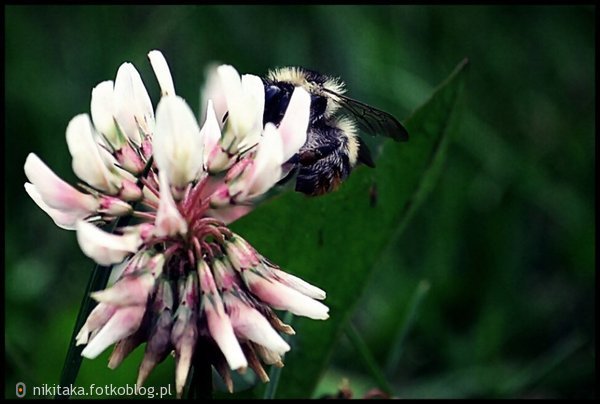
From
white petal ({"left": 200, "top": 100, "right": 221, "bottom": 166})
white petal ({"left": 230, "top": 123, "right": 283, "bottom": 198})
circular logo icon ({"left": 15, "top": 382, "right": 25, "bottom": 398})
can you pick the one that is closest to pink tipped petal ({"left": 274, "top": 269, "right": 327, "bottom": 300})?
white petal ({"left": 230, "top": 123, "right": 283, "bottom": 198})

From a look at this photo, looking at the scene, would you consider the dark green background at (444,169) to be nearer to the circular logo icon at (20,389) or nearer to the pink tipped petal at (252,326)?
the circular logo icon at (20,389)

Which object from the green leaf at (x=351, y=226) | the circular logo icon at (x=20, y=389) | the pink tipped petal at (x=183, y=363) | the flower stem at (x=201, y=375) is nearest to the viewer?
the pink tipped petal at (x=183, y=363)

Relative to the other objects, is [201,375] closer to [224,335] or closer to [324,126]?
[224,335]

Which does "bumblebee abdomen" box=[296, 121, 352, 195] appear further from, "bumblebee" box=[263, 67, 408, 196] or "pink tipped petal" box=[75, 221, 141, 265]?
"pink tipped petal" box=[75, 221, 141, 265]

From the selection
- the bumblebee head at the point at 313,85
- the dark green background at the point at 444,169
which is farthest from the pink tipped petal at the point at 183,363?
the dark green background at the point at 444,169

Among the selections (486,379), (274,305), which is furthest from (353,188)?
(486,379)

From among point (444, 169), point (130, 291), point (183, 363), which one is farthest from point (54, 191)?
point (444, 169)

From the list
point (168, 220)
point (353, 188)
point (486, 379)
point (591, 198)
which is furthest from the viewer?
point (591, 198)

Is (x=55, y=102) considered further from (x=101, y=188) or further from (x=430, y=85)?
(x=101, y=188)

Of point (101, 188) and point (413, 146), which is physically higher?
point (413, 146)
